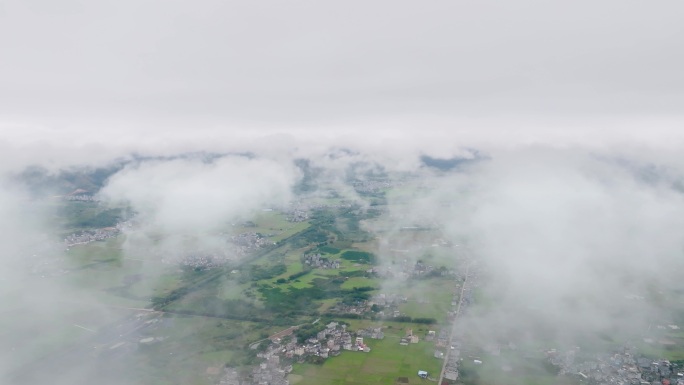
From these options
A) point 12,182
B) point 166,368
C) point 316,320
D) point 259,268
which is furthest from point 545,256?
point 12,182

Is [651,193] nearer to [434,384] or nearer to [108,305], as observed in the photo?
[434,384]

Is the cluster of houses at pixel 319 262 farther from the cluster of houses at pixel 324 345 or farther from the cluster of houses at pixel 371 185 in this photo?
the cluster of houses at pixel 371 185

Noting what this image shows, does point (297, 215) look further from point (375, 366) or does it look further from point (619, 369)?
point (619, 369)

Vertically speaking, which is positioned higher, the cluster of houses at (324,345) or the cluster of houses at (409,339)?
the cluster of houses at (324,345)

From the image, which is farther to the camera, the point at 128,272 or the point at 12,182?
the point at 12,182

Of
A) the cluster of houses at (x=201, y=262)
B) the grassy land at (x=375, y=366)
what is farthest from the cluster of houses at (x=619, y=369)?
the cluster of houses at (x=201, y=262)

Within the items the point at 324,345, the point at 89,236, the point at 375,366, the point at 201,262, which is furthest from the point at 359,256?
the point at 89,236

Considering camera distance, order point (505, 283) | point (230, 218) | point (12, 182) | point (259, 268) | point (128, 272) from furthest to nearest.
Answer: point (12, 182) < point (230, 218) < point (259, 268) < point (128, 272) < point (505, 283)

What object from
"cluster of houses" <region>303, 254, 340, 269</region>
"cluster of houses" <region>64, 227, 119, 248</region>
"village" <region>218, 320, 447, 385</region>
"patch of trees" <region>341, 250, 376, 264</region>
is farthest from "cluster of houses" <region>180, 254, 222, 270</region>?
"village" <region>218, 320, 447, 385</region>
